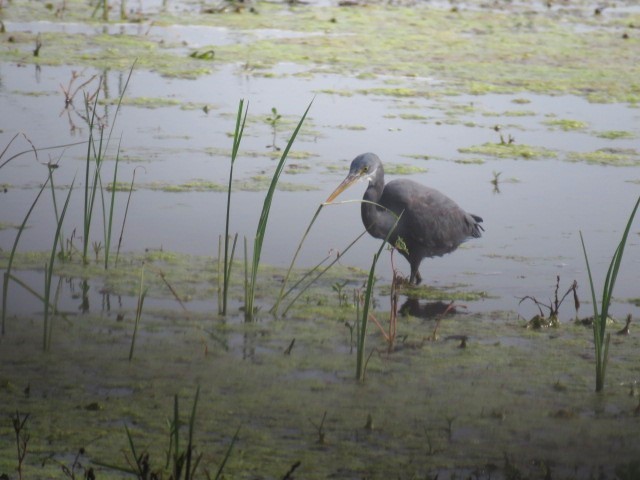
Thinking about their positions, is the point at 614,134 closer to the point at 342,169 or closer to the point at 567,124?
the point at 567,124

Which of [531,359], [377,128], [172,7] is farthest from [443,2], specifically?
[531,359]

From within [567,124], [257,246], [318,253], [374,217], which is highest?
[257,246]

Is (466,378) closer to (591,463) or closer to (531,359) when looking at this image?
(531,359)

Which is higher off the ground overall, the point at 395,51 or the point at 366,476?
the point at 366,476

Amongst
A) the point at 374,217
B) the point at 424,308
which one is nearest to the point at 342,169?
the point at 374,217

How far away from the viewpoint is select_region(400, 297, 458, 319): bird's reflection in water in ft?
14.8

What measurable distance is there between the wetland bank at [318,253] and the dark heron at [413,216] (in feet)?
0.48

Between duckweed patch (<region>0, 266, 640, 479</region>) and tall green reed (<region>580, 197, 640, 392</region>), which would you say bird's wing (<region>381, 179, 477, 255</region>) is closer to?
duckweed patch (<region>0, 266, 640, 479</region>)

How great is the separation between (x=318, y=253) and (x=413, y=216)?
1.47ft

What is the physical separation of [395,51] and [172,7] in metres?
2.94

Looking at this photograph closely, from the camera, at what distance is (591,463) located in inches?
119

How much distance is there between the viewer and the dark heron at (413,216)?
5.07 metres

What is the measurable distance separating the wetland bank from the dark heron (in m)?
0.15

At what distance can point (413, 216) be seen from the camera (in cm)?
507
